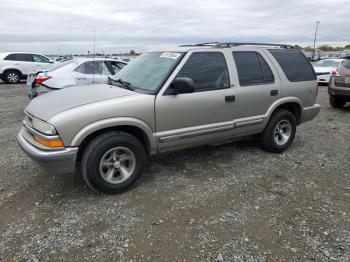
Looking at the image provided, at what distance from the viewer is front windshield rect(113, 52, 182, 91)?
402 centimetres

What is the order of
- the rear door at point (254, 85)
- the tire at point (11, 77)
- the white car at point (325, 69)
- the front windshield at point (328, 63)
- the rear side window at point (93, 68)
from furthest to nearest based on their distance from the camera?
the tire at point (11, 77)
the front windshield at point (328, 63)
the white car at point (325, 69)
the rear side window at point (93, 68)
the rear door at point (254, 85)

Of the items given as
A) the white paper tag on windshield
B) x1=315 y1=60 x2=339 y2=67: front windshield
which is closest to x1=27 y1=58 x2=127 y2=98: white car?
the white paper tag on windshield

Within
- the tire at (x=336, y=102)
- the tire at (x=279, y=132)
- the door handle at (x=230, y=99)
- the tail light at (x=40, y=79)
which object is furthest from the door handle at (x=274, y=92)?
the tail light at (x=40, y=79)

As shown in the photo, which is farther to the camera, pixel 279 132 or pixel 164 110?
pixel 279 132

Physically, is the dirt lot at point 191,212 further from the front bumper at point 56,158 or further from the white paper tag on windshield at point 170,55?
the white paper tag on windshield at point 170,55

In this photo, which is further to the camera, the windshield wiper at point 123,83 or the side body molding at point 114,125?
the windshield wiper at point 123,83

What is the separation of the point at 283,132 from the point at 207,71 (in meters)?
1.99

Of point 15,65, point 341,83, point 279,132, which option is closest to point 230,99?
point 279,132

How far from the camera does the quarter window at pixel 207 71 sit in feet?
13.6

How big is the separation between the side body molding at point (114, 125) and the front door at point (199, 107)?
0.10 m

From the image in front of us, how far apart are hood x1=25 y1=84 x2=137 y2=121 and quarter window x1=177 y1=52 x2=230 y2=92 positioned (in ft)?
2.79

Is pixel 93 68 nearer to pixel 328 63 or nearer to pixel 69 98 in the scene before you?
pixel 69 98

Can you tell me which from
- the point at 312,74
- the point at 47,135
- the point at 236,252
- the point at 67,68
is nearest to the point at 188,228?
the point at 236,252

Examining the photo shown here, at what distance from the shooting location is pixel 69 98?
377 centimetres
